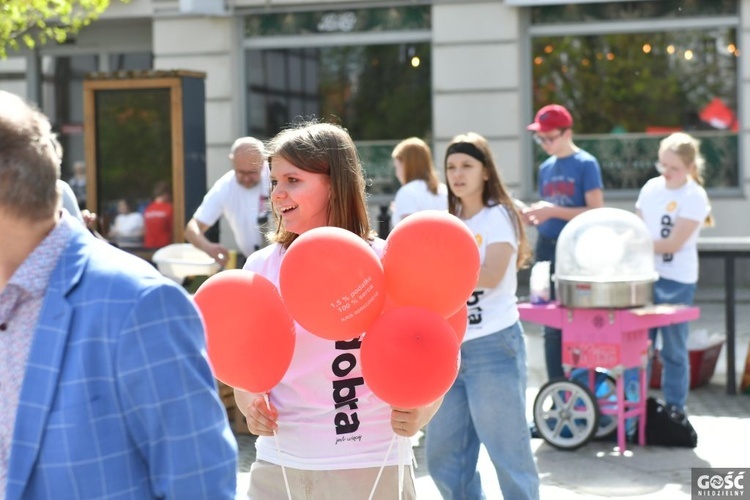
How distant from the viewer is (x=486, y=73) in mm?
15859

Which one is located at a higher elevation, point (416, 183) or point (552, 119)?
point (552, 119)

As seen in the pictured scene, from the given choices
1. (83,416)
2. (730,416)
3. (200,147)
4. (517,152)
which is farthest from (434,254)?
(517,152)

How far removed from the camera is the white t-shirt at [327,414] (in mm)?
3568

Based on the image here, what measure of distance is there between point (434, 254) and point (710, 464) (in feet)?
14.4

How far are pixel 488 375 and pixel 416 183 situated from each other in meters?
4.14

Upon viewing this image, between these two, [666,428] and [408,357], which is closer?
[408,357]

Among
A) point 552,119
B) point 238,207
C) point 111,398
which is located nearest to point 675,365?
point 552,119

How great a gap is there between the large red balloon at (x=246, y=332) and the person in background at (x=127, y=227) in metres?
6.95

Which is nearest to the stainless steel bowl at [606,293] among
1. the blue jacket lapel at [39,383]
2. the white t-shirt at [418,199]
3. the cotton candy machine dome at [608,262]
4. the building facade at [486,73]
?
the cotton candy machine dome at [608,262]

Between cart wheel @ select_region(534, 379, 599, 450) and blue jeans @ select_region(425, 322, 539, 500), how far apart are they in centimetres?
223

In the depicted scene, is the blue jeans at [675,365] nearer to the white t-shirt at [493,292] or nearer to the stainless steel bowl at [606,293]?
the stainless steel bowl at [606,293]

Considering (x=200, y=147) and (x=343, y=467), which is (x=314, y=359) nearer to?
(x=343, y=467)

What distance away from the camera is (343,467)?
3.55 meters

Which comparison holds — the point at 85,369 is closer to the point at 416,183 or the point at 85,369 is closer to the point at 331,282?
the point at 331,282
